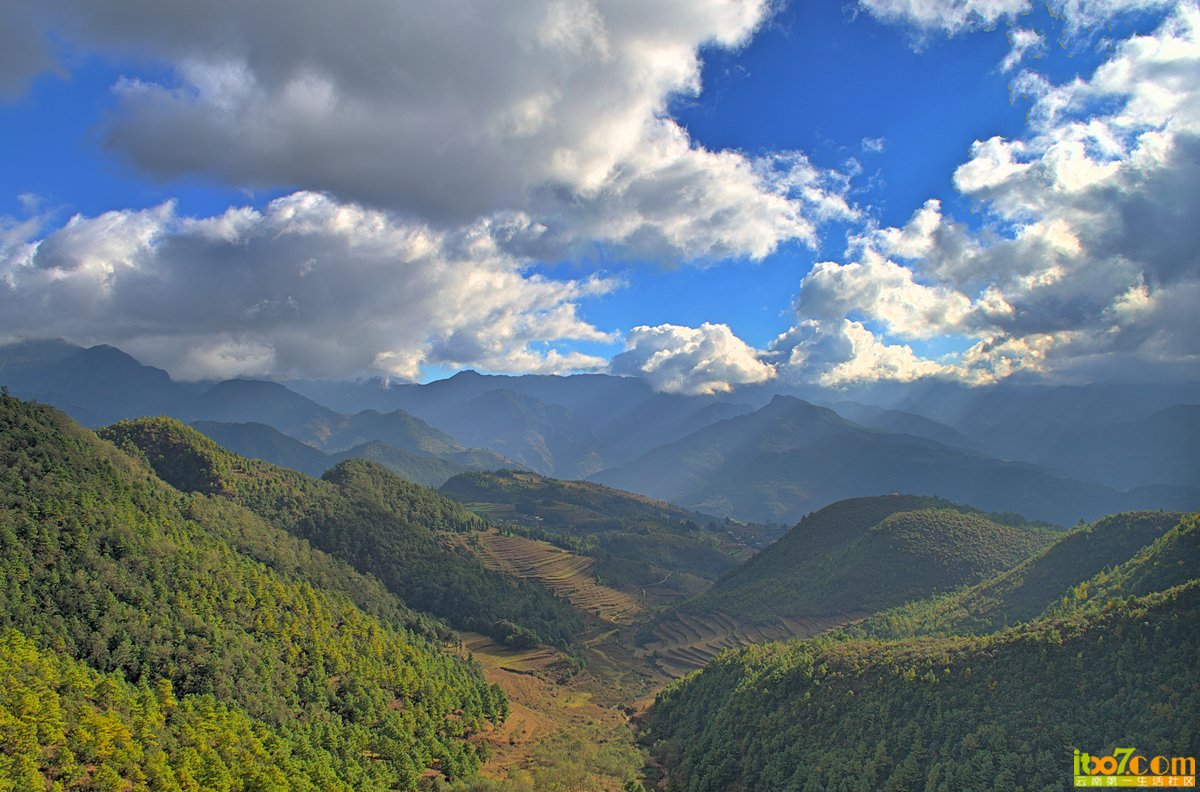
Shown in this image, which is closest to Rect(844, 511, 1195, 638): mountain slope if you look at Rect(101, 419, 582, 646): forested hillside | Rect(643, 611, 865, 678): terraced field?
Rect(643, 611, 865, 678): terraced field

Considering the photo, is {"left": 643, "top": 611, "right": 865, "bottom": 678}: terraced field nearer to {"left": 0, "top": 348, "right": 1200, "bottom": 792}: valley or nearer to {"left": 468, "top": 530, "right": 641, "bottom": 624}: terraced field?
{"left": 0, "top": 348, "right": 1200, "bottom": 792}: valley

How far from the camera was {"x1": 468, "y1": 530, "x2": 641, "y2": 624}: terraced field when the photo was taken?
16200 cm

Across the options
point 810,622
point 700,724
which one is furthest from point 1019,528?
point 700,724

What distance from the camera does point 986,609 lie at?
97.6 m

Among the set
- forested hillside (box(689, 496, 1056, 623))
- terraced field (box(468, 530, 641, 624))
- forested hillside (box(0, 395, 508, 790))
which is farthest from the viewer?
terraced field (box(468, 530, 641, 624))

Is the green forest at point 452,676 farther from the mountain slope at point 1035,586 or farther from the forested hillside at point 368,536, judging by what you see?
the forested hillside at point 368,536

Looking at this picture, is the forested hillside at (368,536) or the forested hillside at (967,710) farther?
the forested hillside at (368,536)

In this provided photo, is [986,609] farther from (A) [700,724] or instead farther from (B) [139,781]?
(B) [139,781]

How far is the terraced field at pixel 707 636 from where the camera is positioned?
121 m

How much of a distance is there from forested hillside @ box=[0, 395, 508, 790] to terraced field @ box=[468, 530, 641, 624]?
7166 centimetres

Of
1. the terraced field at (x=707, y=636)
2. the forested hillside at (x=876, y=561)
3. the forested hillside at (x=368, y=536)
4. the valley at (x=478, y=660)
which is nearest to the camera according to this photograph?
the valley at (x=478, y=660)

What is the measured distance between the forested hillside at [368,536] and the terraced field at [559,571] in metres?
10.7

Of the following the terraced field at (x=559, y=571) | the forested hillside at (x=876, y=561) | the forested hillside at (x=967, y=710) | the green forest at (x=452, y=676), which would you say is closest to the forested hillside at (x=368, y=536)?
the green forest at (x=452, y=676)

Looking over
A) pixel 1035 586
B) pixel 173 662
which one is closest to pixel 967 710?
pixel 1035 586
